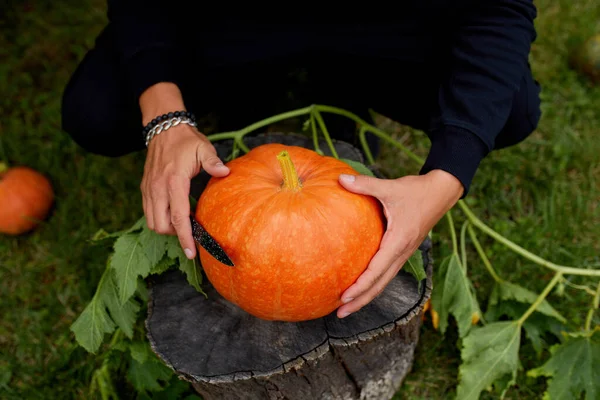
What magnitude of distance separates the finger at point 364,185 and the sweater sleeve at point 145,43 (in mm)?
811

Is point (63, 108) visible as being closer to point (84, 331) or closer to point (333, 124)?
point (84, 331)

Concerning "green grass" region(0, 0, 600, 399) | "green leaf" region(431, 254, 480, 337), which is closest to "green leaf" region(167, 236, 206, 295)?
"green grass" region(0, 0, 600, 399)

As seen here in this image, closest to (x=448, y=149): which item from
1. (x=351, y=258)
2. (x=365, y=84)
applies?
(x=351, y=258)

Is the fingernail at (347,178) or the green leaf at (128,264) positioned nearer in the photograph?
the fingernail at (347,178)

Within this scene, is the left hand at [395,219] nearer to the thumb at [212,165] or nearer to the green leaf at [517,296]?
the thumb at [212,165]

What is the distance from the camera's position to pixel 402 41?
76.2 inches

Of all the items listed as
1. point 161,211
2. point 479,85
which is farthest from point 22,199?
point 479,85

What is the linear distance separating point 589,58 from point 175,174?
2717 mm

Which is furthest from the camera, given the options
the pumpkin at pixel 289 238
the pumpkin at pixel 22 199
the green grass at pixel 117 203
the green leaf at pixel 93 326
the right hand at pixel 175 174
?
the pumpkin at pixel 22 199

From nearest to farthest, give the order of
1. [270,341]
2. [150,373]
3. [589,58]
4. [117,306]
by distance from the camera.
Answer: [270,341] < [117,306] < [150,373] < [589,58]

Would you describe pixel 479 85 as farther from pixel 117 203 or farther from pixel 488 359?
pixel 117 203

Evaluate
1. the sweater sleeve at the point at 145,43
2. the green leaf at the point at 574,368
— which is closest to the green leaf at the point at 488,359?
the green leaf at the point at 574,368

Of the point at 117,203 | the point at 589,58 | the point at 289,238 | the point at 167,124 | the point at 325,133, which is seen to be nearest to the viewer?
the point at 289,238

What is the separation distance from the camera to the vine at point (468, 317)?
1630 millimetres
